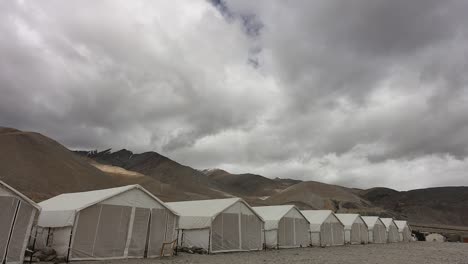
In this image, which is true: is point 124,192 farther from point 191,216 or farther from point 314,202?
point 314,202

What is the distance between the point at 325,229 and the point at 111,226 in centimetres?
2534

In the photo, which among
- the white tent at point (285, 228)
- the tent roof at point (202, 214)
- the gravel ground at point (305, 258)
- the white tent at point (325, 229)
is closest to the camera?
the gravel ground at point (305, 258)

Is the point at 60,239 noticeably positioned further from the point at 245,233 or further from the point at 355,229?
the point at 355,229

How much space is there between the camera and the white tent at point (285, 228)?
31062mm

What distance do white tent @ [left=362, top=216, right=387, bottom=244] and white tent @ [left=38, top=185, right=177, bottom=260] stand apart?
3418 centimetres

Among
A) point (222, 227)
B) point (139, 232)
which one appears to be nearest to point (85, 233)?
point (139, 232)

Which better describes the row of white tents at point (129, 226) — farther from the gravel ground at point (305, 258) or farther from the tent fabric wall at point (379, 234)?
the tent fabric wall at point (379, 234)

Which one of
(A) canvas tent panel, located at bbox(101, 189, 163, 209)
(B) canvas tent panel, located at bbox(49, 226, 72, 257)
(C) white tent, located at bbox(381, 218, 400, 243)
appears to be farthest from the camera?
(C) white tent, located at bbox(381, 218, 400, 243)

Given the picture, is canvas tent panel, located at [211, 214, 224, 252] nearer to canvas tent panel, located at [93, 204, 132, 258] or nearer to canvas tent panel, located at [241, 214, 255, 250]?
canvas tent panel, located at [241, 214, 255, 250]

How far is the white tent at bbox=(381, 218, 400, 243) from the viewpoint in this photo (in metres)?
53.0

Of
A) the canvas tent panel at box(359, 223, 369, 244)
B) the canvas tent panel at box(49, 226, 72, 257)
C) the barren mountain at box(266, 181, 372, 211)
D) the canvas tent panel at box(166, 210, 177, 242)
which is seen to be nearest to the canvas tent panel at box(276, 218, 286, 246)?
the canvas tent panel at box(166, 210, 177, 242)

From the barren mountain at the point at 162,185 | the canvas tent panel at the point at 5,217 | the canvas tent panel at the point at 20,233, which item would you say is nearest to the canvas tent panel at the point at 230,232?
the canvas tent panel at the point at 20,233

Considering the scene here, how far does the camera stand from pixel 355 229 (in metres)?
44.3

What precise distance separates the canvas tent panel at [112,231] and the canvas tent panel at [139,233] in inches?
18.5
